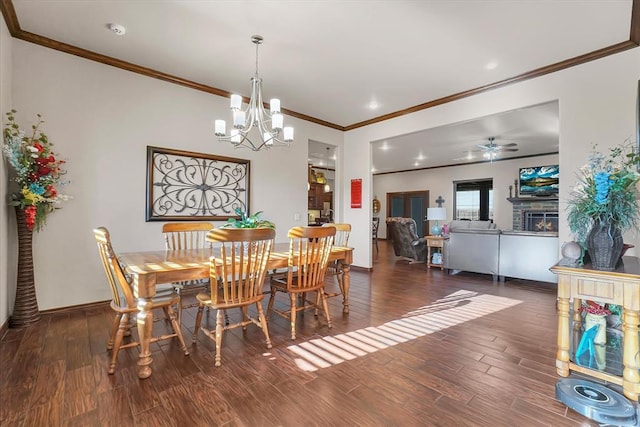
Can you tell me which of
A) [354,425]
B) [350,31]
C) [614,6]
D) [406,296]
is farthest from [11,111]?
[614,6]

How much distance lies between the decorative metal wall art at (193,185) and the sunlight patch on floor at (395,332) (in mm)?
2520

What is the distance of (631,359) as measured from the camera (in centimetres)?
164

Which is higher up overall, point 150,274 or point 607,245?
point 607,245

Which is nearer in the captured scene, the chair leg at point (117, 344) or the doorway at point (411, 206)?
the chair leg at point (117, 344)

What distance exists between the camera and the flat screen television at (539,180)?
7.73m

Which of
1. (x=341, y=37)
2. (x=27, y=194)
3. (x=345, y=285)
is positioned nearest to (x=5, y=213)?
(x=27, y=194)

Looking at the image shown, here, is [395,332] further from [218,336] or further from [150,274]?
[150,274]

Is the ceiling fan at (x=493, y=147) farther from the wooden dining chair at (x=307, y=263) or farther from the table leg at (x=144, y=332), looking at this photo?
the table leg at (x=144, y=332)

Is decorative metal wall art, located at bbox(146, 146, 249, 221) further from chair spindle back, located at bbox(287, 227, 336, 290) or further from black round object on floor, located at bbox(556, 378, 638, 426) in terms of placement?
black round object on floor, located at bbox(556, 378, 638, 426)

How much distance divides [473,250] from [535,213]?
14.1 feet

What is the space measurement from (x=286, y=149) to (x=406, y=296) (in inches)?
122

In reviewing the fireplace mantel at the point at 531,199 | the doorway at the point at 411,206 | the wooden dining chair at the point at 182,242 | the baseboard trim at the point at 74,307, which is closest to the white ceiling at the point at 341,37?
the wooden dining chair at the point at 182,242

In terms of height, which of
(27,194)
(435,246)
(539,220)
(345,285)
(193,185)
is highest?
(193,185)

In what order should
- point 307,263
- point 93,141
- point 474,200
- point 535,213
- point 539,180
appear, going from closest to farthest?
point 307,263 → point 93,141 → point 539,180 → point 535,213 → point 474,200
